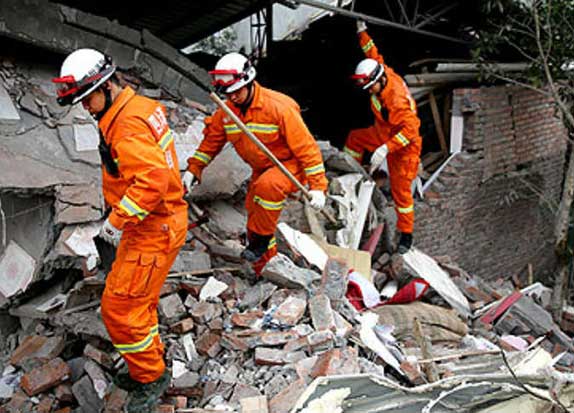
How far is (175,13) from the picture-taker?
9.71m

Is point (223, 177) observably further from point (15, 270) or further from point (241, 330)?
point (15, 270)

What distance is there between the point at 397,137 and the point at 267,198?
7.39ft

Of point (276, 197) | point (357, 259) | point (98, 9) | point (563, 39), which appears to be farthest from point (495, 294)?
point (98, 9)

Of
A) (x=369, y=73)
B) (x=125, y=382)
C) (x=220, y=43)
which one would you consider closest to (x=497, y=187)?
(x=369, y=73)

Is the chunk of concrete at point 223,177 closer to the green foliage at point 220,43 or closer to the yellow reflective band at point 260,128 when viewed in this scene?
the yellow reflective band at point 260,128

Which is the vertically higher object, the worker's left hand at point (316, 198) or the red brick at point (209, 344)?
the worker's left hand at point (316, 198)

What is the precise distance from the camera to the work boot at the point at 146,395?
350 centimetres

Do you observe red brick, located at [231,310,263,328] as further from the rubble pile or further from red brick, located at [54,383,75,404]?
red brick, located at [54,383,75,404]

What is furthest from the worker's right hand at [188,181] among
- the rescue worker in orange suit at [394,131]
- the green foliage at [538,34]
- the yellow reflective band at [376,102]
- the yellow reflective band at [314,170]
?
the green foliage at [538,34]

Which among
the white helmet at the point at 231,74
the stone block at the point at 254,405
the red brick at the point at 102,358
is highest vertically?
the white helmet at the point at 231,74

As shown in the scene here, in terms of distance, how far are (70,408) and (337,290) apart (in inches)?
83.1

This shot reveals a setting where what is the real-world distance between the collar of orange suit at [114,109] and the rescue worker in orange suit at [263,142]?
111cm

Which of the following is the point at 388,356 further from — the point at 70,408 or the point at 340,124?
the point at 340,124

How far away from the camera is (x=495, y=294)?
7227 millimetres
